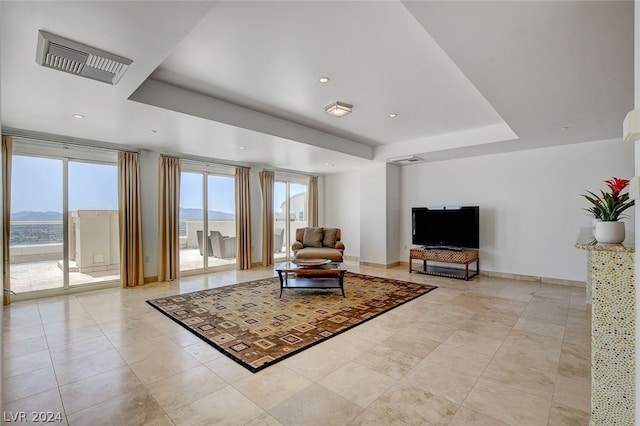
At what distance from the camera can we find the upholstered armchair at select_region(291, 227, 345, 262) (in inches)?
240

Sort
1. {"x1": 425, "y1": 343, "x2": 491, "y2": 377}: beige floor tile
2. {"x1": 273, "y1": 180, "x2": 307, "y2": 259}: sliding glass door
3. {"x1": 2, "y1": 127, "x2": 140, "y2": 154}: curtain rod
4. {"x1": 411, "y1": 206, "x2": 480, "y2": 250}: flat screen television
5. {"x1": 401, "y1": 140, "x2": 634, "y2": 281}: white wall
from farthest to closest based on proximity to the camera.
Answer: {"x1": 273, "y1": 180, "x2": 307, "y2": 259}: sliding glass door, {"x1": 411, "y1": 206, "x2": 480, "y2": 250}: flat screen television, {"x1": 401, "y1": 140, "x2": 634, "y2": 281}: white wall, {"x1": 2, "y1": 127, "x2": 140, "y2": 154}: curtain rod, {"x1": 425, "y1": 343, "x2": 491, "y2": 377}: beige floor tile

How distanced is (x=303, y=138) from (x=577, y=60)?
350 centimetres

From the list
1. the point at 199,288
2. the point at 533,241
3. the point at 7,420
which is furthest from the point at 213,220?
the point at 533,241

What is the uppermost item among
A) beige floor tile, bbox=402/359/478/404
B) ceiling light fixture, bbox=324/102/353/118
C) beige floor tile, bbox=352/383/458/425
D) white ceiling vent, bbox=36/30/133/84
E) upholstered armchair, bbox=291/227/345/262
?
ceiling light fixture, bbox=324/102/353/118

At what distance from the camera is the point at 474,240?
19.6 feet

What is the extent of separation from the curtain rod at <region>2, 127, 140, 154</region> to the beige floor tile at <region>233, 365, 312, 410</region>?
184 inches

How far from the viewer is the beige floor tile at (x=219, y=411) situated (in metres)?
1.95

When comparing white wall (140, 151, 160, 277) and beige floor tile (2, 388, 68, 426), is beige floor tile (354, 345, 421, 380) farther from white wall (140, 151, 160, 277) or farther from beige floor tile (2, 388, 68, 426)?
white wall (140, 151, 160, 277)

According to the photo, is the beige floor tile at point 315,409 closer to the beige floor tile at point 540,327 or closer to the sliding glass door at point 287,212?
the beige floor tile at point 540,327

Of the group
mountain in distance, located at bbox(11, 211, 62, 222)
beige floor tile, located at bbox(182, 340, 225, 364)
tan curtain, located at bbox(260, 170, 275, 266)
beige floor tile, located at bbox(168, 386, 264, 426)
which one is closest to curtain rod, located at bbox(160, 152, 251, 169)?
tan curtain, located at bbox(260, 170, 275, 266)

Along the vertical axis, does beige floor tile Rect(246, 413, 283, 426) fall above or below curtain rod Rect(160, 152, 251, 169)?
below

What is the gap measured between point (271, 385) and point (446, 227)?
5035 millimetres

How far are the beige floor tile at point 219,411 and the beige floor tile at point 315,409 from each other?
0.17 m

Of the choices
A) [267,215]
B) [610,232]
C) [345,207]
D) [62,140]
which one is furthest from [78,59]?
[345,207]
